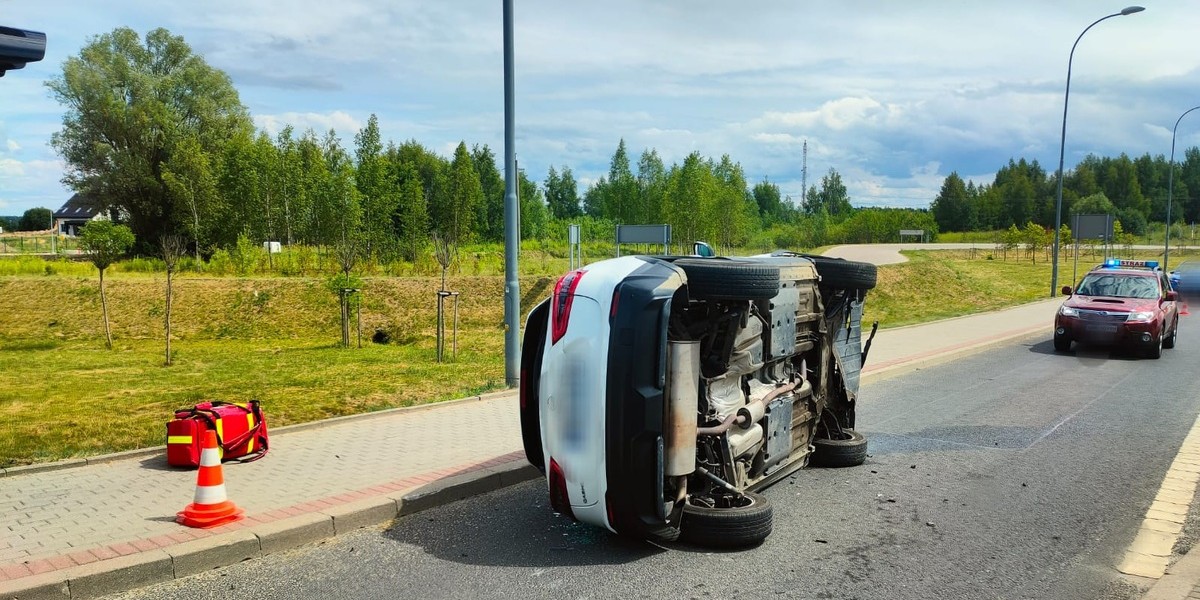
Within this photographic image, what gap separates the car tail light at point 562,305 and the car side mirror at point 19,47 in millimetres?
3039

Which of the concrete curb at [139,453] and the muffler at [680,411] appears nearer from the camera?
the muffler at [680,411]

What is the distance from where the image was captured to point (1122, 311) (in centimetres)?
1460

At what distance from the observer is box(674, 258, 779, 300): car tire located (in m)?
4.94

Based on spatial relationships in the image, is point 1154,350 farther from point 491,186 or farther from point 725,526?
point 491,186

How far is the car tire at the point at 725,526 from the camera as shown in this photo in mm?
5004

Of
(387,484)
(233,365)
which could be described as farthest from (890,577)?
(233,365)

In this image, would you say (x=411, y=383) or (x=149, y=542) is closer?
(x=149, y=542)

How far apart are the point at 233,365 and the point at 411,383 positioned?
500cm

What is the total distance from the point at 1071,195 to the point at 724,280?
120324mm

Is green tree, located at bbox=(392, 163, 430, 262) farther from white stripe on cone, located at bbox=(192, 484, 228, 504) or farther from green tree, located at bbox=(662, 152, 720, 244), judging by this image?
white stripe on cone, located at bbox=(192, 484, 228, 504)

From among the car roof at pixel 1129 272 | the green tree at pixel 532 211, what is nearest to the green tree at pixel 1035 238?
the green tree at pixel 532 211

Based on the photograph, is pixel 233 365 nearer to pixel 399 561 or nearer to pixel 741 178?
pixel 399 561

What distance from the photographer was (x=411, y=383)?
11.8 m

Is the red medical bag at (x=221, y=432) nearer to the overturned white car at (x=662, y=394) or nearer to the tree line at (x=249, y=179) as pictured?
the overturned white car at (x=662, y=394)
